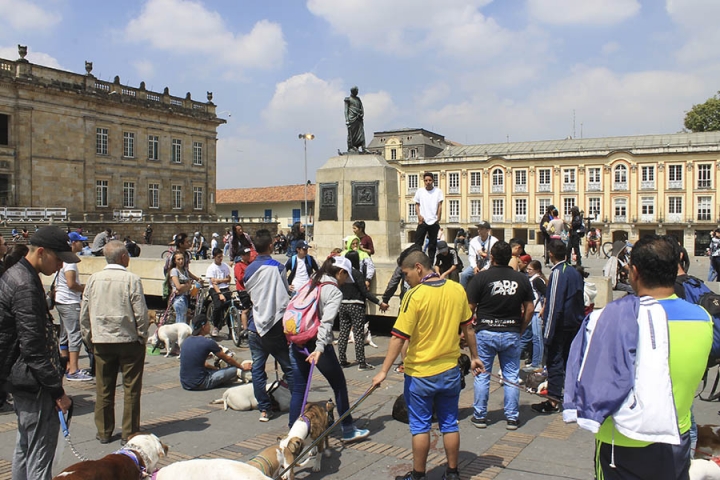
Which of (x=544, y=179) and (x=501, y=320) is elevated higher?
(x=544, y=179)

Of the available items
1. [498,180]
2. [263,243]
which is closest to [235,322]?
[263,243]

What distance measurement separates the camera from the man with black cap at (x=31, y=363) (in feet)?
12.4

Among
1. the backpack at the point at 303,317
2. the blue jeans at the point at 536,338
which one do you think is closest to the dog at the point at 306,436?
the backpack at the point at 303,317

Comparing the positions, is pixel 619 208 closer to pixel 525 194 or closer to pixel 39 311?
pixel 525 194

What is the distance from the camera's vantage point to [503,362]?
19.8 ft

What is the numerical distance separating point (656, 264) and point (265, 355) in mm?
4429

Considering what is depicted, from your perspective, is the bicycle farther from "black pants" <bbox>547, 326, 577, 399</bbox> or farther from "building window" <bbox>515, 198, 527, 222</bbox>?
"building window" <bbox>515, 198, 527, 222</bbox>

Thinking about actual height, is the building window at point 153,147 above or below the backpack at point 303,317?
above

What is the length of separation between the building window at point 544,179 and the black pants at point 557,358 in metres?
59.6

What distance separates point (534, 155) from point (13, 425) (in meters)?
62.2

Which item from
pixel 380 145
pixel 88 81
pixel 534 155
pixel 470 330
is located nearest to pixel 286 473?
pixel 470 330

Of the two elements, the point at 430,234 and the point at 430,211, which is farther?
the point at 430,234

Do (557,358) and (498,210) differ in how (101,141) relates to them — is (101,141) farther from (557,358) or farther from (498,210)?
(557,358)

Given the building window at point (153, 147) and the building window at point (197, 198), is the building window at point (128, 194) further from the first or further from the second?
the building window at point (197, 198)
